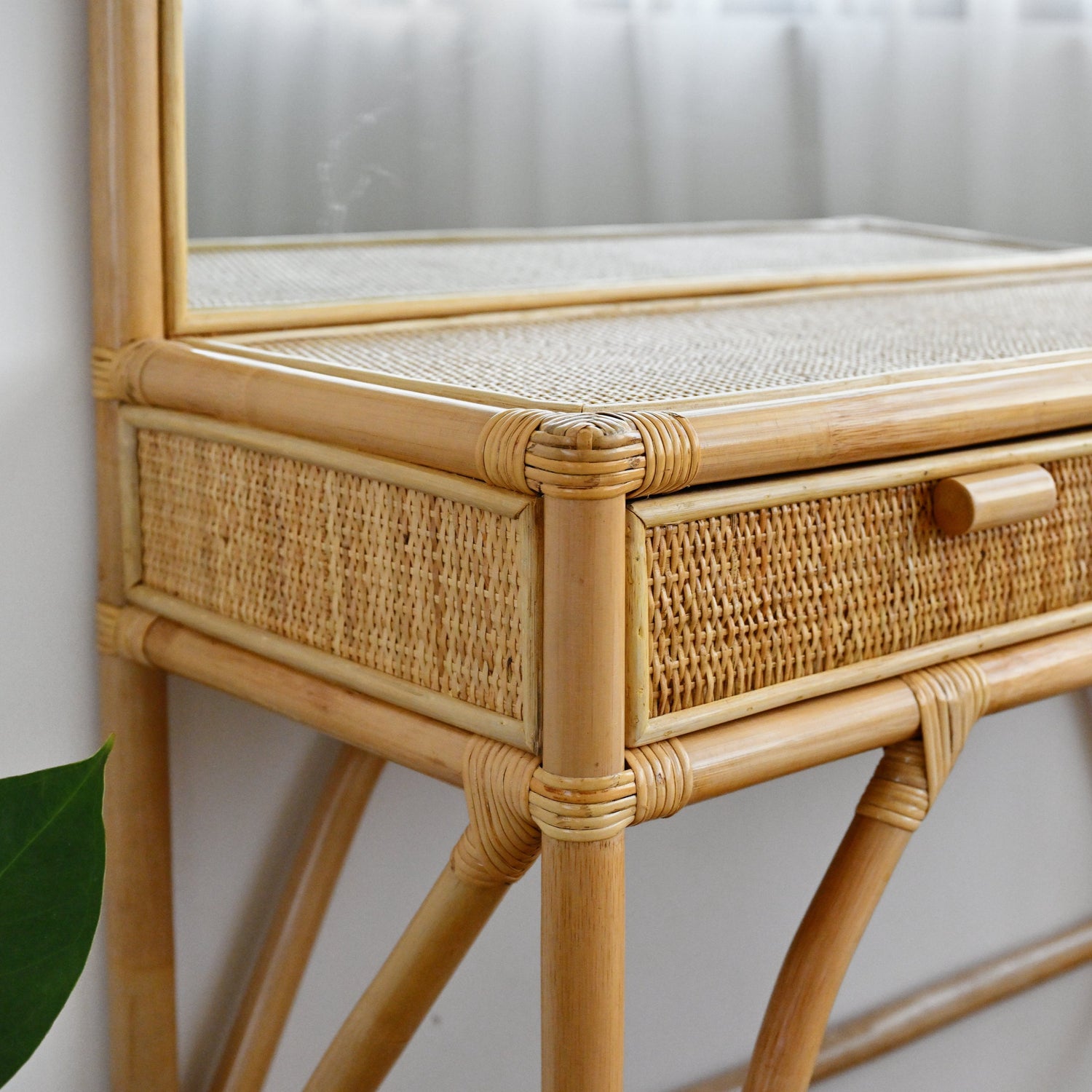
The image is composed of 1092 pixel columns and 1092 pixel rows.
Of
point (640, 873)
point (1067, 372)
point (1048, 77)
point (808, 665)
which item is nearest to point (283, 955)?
point (640, 873)

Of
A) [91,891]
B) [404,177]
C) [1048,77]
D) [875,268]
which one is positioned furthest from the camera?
[1048,77]

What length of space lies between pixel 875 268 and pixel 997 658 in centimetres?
44

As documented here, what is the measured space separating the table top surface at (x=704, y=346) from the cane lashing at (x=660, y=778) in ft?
0.43

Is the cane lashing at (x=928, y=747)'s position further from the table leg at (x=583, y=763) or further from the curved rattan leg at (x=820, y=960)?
the table leg at (x=583, y=763)

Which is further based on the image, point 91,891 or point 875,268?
point 875,268

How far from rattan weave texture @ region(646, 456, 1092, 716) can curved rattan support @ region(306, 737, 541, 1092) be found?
70 mm

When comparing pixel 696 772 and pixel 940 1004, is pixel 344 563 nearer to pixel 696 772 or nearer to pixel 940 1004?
pixel 696 772

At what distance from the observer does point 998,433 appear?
604 millimetres

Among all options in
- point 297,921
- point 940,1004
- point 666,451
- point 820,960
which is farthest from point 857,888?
point 940,1004

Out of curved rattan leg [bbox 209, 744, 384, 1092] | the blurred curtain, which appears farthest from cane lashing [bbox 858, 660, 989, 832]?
the blurred curtain

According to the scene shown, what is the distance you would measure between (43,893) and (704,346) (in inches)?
17.8

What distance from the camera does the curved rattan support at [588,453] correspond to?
0.47m

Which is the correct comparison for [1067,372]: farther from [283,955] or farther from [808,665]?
[283,955]

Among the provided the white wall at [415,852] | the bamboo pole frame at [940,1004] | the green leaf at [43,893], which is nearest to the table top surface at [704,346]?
the white wall at [415,852]
